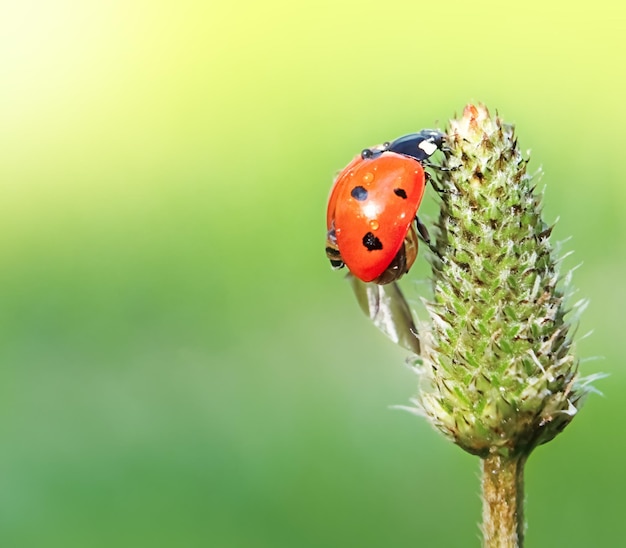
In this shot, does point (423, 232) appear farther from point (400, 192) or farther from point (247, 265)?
point (247, 265)

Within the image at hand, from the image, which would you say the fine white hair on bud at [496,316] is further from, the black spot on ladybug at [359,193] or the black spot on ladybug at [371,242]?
the black spot on ladybug at [359,193]

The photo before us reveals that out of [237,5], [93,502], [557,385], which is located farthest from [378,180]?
[237,5]

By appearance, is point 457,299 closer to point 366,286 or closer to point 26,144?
point 366,286

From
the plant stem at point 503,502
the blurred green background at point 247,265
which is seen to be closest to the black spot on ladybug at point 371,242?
the blurred green background at point 247,265

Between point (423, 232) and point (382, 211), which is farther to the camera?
point (382, 211)

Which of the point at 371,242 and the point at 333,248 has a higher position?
the point at 333,248

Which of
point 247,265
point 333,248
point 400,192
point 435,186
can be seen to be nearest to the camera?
point 435,186

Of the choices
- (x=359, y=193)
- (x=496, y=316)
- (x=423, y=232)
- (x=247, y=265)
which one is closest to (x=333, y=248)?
(x=359, y=193)

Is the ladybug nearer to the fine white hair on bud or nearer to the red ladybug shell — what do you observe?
the red ladybug shell
